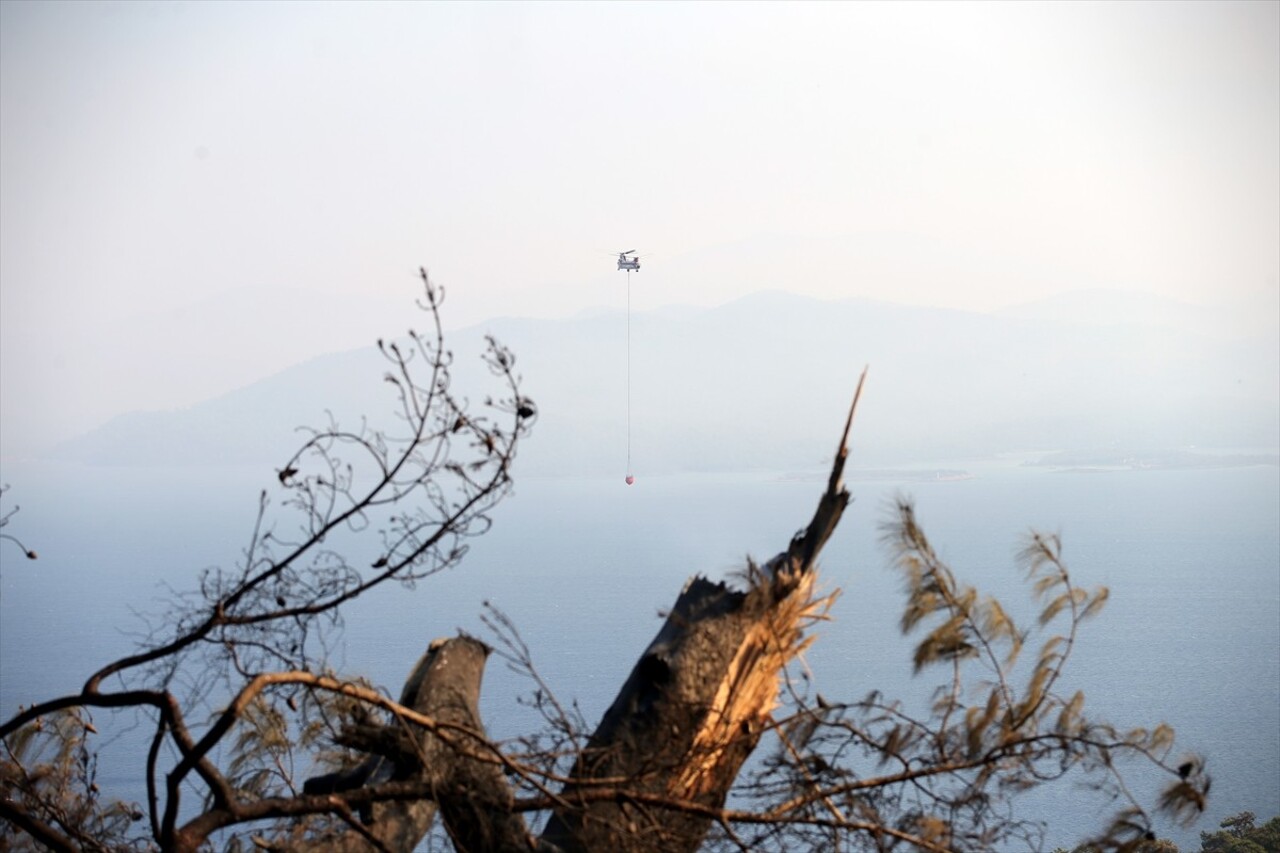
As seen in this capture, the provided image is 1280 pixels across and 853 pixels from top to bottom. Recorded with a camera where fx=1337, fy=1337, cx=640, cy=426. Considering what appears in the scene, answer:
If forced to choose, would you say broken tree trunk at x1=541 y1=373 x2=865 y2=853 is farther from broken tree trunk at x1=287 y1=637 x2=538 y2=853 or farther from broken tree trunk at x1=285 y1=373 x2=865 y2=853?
broken tree trunk at x1=287 y1=637 x2=538 y2=853

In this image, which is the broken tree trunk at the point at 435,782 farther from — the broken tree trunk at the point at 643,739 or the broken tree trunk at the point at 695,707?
the broken tree trunk at the point at 695,707

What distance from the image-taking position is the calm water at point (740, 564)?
78.9ft

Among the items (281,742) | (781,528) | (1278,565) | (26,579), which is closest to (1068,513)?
(1278,565)

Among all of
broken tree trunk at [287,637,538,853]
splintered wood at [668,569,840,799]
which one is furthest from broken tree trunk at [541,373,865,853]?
broken tree trunk at [287,637,538,853]

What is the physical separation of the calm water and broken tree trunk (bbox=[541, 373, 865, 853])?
0.10 meters

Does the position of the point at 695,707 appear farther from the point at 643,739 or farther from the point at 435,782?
the point at 435,782

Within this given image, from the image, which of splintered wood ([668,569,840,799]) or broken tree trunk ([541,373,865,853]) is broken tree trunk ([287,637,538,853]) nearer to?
broken tree trunk ([541,373,865,853])

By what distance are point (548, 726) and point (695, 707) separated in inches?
12.7

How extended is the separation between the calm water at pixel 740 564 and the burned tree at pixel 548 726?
0.17 m

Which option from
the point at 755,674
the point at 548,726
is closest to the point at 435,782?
the point at 548,726

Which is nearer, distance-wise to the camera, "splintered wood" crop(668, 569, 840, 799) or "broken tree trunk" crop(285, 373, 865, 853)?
"broken tree trunk" crop(285, 373, 865, 853)

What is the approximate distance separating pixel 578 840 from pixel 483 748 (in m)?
0.28

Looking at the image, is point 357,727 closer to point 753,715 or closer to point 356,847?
point 356,847

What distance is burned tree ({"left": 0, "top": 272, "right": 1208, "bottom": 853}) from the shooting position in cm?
260
